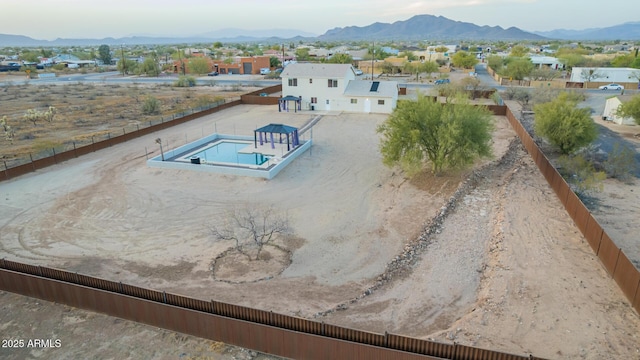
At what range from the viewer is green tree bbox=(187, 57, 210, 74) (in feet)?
289

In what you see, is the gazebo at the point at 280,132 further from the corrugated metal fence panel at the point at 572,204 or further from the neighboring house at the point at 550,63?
the neighboring house at the point at 550,63

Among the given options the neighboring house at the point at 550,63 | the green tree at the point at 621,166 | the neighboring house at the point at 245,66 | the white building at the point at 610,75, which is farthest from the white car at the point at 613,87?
the neighboring house at the point at 245,66

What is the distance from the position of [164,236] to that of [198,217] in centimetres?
208

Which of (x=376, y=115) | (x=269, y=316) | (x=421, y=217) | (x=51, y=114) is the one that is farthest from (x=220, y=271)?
(x=51, y=114)

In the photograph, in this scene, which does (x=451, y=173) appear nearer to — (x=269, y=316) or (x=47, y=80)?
(x=269, y=316)

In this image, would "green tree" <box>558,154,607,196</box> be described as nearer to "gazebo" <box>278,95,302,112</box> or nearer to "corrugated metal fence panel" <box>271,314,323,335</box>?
"corrugated metal fence panel" <box>271,314,323,335</box>

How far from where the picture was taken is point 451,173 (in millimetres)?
24516

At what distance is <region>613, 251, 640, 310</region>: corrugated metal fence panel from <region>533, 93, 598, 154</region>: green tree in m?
15.9

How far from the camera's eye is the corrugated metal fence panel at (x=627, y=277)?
480 inches

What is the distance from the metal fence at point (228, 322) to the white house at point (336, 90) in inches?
1374

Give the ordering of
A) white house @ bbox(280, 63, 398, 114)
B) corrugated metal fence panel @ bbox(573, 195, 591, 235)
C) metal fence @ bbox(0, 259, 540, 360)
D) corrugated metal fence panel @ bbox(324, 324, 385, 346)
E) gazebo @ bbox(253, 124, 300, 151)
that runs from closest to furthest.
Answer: metal fence @ bbox(0, 259, 540, 360) < corrugated metal fence panel @ bbox(324, 324, 385, 346) < corrugated metal fence panel @ bbox(573, 195, 591, 235) < gazebo @ bbox(253, 124, 300, 151) < white house @ bbox(280, 63, 398, 114)

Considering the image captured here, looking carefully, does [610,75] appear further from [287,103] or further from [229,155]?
[229,155]

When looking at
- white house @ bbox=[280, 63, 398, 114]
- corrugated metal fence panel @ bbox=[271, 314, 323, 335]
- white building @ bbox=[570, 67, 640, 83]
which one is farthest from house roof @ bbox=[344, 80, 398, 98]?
white building @ bbox=[570, 67, 640, 83]

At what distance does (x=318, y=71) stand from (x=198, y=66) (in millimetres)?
51797
